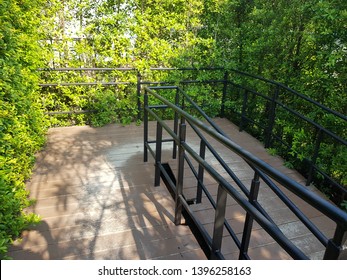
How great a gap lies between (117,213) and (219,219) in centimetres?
134

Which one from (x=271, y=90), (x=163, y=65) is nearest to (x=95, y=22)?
(x=163, y=65)

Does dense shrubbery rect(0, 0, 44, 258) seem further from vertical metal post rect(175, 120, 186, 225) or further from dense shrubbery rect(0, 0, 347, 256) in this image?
vertical metal post rect(175, 120, 186, 225)

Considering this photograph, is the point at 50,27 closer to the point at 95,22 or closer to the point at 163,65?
the point at 95,22

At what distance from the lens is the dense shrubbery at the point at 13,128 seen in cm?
221

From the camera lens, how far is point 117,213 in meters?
2.69

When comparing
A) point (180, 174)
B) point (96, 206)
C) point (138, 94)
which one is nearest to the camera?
point (180, 174)

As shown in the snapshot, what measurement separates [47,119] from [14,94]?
2166 mm

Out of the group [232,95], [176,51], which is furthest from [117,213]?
[232,95]

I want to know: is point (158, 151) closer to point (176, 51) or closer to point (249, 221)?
point (249, 221)

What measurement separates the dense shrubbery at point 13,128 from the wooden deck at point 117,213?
0.18 m

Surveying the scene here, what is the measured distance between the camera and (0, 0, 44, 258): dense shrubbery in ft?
7.26

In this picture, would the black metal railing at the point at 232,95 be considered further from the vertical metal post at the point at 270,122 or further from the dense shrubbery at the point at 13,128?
the dense shrubbery at the point at 13,128

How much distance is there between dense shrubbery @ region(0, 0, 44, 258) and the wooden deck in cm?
18

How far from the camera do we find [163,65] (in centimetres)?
549
